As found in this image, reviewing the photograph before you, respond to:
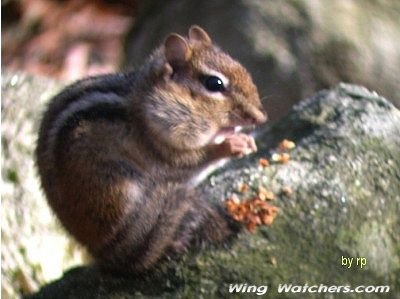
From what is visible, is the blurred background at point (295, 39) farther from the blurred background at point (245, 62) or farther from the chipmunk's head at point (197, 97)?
the chipmunk's head at point (197, 97)

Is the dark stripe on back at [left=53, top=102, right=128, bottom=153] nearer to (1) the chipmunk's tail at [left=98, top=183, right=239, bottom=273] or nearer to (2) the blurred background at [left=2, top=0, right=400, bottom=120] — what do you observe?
(1) the chipmunk's tail at [left=98, top=183, right=239, bottom=273]

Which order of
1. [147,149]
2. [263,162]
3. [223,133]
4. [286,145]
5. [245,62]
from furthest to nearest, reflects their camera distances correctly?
1. [245,62]
2. [286,145]
3. [263,162]
4. [223,133]
5. [147,149]

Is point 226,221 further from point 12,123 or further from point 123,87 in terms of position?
point 12,123

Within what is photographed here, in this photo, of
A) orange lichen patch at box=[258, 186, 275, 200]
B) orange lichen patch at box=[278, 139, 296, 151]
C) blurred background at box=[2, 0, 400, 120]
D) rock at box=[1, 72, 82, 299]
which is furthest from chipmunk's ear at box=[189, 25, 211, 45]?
blurred background at box=[2, 0, 400, 120]

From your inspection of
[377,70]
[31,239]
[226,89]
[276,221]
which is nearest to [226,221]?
[276,221]

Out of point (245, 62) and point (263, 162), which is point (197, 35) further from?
point (245, 62)

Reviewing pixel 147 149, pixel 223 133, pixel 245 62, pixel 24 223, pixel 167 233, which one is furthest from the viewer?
pixel 245 62

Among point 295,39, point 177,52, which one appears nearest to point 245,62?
point 295,39
